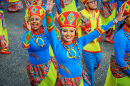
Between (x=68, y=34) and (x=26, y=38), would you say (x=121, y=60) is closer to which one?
(x=68, y=34)

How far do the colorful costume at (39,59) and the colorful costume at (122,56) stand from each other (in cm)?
104

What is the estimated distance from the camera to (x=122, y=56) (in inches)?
92.4

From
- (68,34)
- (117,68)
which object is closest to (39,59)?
(68,34)

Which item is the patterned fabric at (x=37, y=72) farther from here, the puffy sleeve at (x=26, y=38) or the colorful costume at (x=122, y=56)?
the colorful costume at (x=122, y=56)

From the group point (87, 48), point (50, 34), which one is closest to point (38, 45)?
point (50, 34)

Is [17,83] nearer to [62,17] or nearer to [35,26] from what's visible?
[35,26]

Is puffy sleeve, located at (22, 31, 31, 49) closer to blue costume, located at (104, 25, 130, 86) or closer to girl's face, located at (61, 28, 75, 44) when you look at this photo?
girl's face, located at (61, 28, 75, 44)

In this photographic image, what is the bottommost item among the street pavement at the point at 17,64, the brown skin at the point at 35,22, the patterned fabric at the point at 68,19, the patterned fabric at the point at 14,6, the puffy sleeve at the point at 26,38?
the street pavement at the point at 17,64

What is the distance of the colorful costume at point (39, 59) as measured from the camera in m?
2.77

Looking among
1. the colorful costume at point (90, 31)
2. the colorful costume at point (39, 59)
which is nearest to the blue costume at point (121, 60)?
the colorful costume at point (90, 31)

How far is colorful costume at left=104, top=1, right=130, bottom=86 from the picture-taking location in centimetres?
232

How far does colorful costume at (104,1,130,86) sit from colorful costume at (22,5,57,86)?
1040 mm

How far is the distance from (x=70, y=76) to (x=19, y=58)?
9.80 ft

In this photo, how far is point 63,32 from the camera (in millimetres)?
2223
